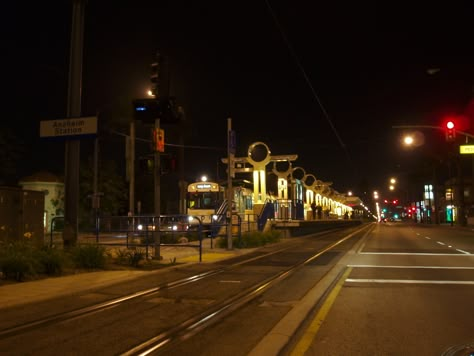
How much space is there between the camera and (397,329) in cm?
783

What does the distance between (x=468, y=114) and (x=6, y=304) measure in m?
84.9

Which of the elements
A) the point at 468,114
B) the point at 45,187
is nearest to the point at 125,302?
the point at 45,187

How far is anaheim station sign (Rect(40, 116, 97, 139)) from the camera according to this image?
1549 centimetres

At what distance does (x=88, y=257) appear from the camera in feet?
48.6

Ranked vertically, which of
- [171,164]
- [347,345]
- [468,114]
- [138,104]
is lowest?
[347,345]

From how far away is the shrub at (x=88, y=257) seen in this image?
1480 centimetres

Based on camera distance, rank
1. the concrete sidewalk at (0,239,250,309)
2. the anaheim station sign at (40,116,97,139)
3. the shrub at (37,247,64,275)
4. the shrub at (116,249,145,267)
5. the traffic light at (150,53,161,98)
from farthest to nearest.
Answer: the traffic light at (150,53,161,98)
the shrub at (116,249,145,267)
the anaheim station sign at (40,116,97,139)
the shrub at (37,247,64,275)
the concrete sidewalk at (0,239,250,309)

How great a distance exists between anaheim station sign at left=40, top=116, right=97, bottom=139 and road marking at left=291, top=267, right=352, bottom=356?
27.2ft

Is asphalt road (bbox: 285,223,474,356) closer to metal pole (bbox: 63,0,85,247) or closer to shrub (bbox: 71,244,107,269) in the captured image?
shrub (bbox: 71,244,107,269)

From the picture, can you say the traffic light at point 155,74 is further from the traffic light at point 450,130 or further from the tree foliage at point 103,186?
the tree foliage at point 103,186

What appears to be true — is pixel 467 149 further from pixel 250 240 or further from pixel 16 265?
pixel 16 265

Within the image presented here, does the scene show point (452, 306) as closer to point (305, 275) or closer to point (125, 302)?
point (305, 275)

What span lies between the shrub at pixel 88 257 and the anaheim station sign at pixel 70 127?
10.8 feet

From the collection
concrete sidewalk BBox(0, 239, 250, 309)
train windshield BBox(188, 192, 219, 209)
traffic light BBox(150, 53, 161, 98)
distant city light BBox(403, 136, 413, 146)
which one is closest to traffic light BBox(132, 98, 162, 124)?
traffic light BBox(150, 53, 161, 98)
